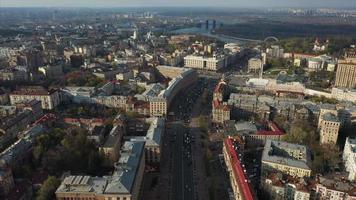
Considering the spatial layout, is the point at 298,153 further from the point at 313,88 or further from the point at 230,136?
the point at 313,88

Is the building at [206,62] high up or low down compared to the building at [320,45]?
down

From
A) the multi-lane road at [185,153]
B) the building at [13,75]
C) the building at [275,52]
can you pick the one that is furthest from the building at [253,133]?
the building at [275,52]

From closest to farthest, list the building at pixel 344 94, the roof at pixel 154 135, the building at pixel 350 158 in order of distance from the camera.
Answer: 1. the building at pixel 350 158
2. the roof at pixel 154 135
3. the building at pixel 344 94

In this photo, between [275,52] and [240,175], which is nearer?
[240,175]

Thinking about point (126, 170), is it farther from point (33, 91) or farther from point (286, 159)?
point (33, 91)

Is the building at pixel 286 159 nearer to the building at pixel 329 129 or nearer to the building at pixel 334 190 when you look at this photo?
the building at pixel 334 190

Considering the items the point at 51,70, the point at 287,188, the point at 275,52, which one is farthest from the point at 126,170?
the point at 275,52

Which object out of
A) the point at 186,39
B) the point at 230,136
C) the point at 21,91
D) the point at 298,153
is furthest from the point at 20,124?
the point at 186,39
